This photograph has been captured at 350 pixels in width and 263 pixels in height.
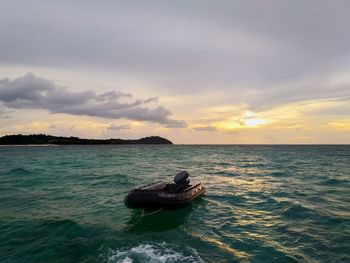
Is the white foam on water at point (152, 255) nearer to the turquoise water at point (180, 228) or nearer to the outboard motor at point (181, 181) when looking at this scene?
the turquoise water at point (180, 228)

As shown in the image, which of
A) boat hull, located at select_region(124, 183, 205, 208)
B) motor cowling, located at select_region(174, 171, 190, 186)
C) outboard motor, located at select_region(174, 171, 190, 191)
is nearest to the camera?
boat hull, located at select_region(124, 183, 205, 208)

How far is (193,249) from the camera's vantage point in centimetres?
1209

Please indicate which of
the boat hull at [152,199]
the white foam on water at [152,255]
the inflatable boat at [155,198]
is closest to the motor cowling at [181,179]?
the inflatable boat at [155,198]

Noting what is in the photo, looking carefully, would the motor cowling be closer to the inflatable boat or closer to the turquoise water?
the inflatable boat

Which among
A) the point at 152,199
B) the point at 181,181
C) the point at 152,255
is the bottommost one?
the point at 152,255

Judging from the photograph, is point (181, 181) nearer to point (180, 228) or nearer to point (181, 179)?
point (181, 179)

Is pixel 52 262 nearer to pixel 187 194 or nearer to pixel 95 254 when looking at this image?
pixel 95 254

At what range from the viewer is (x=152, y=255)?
1135 cm

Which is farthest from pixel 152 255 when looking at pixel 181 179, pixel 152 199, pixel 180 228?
pixel 181 179

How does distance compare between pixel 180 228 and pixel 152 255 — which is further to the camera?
pixel 180 228

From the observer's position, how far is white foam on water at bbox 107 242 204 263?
10.9 m

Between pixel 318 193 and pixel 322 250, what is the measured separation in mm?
13587

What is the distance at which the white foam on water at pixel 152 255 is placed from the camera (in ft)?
35.9

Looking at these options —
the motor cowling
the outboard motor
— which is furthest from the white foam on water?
the motor cowling
